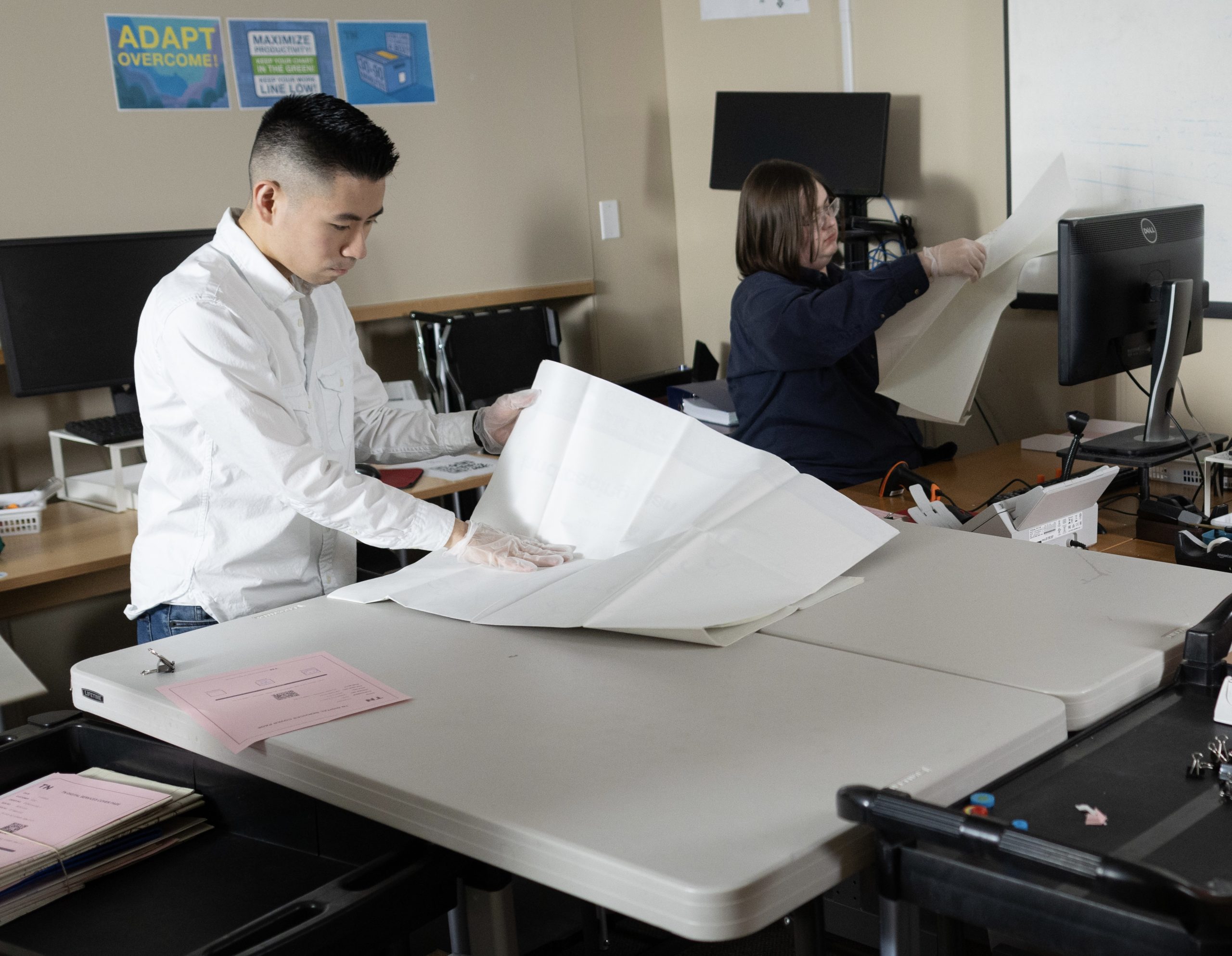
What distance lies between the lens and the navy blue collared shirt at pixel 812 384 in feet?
8.33

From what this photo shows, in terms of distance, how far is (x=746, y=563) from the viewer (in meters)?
1.42

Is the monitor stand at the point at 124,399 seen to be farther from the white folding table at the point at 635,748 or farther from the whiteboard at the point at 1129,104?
the whiteboard at the point at 1129,104

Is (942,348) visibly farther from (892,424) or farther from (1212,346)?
(1212,346)

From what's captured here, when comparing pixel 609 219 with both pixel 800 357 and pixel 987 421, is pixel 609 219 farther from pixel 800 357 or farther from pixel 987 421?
pixel 800 357

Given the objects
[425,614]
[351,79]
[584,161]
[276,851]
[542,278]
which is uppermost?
[351,79]

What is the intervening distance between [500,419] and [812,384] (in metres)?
1.09

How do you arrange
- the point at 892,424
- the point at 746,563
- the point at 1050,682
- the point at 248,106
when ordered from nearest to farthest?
the point at 1050,682, the point at 746,563, the point at 892,424, the point at 248,106

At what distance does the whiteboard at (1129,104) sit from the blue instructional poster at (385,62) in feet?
5.22

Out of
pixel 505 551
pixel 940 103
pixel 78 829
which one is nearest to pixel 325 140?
pixel 505 551

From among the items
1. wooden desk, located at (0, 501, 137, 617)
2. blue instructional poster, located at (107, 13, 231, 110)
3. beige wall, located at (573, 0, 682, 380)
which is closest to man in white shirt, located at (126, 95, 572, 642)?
wooden desk, located at (0, 501, 137, 617)

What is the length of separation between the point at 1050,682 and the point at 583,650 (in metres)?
0.46

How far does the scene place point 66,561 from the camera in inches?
91.1

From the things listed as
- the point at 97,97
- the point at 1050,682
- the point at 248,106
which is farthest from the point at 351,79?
the point at 1050,682

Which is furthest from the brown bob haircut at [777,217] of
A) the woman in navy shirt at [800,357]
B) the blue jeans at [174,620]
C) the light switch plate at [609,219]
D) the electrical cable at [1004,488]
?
the blue jeans at [174,620]
